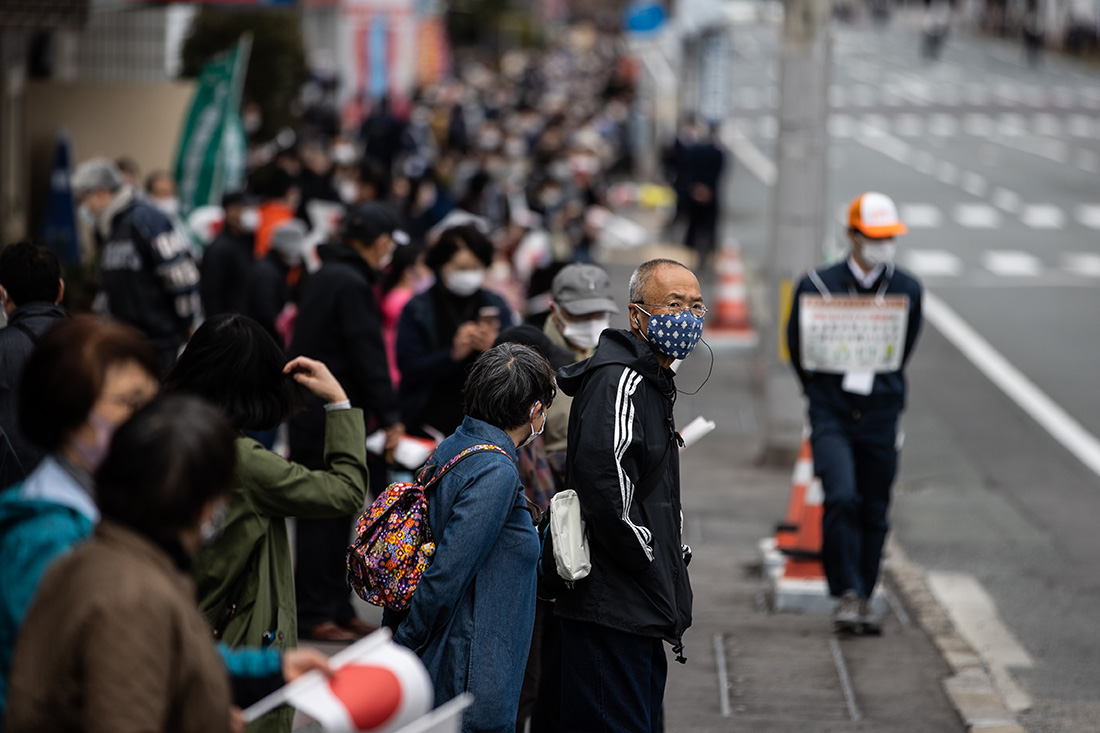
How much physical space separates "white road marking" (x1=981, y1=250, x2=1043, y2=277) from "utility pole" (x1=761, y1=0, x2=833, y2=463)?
39.6ft

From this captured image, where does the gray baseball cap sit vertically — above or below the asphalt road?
above

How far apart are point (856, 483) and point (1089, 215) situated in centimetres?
2410

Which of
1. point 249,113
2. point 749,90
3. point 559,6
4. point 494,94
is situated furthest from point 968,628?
point 559,6

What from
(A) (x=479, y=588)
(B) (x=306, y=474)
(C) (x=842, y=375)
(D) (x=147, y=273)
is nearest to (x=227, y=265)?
(D) (x=147, y=273)

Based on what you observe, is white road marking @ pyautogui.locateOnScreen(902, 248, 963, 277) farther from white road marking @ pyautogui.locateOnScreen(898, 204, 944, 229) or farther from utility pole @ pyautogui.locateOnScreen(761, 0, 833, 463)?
utility pole @ pyautogui.locateOnScreen(761, 0, 833, 463)

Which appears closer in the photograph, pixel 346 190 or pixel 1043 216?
pixel 346 190

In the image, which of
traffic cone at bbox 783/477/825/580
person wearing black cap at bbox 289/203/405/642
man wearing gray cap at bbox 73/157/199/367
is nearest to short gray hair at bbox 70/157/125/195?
man wearing gray cap at bbox 73/157/199/367

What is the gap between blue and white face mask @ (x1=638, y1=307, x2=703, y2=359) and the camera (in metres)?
4.54

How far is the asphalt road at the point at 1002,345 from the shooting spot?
7.88 meters

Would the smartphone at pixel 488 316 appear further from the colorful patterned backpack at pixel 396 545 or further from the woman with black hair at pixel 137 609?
the woman with black hair at pixel 137 609

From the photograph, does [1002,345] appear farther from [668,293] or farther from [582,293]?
[668,293]

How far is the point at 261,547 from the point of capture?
159 inches

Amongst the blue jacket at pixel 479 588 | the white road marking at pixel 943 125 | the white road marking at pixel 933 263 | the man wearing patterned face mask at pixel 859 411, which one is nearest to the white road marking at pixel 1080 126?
the white road marking at pixel 943 125

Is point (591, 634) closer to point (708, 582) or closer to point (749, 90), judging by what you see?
point (708, 582)
